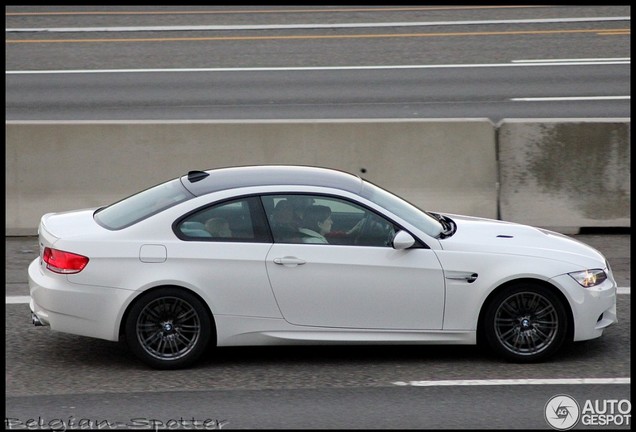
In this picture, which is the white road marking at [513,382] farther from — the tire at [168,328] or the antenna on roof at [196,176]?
the antenna on roof at [196,176]

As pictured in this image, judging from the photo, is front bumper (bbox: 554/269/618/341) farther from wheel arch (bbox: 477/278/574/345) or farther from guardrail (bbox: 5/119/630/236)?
guardrail (bbox: 5/119/630/236)

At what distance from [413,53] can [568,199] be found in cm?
1044

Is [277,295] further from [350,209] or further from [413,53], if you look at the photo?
[413,53]

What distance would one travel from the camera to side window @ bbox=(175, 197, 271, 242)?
722 cm

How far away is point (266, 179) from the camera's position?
7.53 metres

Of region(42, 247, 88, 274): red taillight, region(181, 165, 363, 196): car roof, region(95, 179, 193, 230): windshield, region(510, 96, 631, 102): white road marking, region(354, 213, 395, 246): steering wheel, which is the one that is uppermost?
region(510, 96, 631, 102): white road marking

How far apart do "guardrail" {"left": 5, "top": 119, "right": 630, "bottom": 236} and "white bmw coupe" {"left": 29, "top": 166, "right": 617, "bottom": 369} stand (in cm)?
386

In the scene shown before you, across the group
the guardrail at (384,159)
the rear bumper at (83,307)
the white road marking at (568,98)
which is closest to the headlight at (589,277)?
the rear bumper at (83,307)

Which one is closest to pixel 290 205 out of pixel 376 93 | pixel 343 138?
pixel 343 138

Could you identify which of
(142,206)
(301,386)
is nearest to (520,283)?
(301,386)

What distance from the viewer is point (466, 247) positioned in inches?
287

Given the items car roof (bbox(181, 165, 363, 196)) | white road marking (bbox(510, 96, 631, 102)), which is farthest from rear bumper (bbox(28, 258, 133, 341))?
white road marking (bbox(510, 96, 631, 102))

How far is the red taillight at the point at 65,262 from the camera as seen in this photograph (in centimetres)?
709

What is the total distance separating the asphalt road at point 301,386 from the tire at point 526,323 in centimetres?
12
